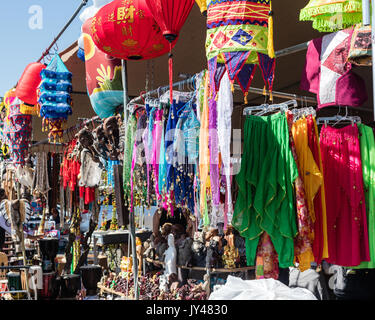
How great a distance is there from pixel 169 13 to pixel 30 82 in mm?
2607

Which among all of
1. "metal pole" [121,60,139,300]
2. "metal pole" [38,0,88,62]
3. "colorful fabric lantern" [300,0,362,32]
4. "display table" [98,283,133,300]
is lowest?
"display table" [98,283,133,300]

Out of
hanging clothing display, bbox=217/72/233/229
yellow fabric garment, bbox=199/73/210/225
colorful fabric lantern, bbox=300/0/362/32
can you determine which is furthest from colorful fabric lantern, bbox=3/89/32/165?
colorful fabric lantern, bbox=300/0/362/32

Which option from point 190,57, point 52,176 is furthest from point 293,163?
point 52,176

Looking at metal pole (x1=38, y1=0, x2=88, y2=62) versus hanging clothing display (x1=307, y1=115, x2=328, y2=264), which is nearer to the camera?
hanging clothing display (x1=307, y1=115, x2=328, y2=264)

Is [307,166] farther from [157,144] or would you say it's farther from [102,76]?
[102,76]

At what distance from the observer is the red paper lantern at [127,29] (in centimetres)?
285

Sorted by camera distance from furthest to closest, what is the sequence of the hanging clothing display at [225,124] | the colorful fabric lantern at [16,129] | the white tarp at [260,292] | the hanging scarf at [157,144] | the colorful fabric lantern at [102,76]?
1. the colorful fabric lantern at [16,129]
2. the colorful fabric lantern at [102,76]
3. the hanging scarf at [157,144]
4. the hanging clothing display at [225,124]
5. the white tarp at [260,292]

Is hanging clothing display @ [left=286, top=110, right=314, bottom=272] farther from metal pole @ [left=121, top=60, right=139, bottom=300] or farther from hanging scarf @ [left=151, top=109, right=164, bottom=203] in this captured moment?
metal pole @ [left=121, top=60, right=139, bottom=300]

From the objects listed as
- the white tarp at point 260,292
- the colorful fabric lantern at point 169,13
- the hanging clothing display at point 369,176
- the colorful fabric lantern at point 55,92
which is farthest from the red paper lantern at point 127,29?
the white tarp at point 260,292

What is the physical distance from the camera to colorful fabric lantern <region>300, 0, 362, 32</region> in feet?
6.96

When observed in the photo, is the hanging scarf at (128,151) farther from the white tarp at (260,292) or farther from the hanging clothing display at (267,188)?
the white tarp at (260,292)

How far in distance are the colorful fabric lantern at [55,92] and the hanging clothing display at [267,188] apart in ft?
7.66

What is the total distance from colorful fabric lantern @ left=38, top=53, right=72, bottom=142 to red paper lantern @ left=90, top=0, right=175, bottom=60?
1.37 m
